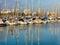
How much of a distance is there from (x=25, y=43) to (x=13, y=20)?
22.7 ft

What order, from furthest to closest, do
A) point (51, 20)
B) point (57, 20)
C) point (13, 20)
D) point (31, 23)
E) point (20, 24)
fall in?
point (57, 20) → point (51, 20) → point (31, 23) → point (20, 24) → point (13, 20)

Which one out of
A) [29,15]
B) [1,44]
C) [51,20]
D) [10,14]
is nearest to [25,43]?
[1,44]

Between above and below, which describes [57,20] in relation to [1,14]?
below

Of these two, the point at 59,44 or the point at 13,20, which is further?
the point at 13,20

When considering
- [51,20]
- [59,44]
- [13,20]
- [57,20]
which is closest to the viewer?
[59,44]

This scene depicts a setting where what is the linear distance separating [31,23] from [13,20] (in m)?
2.78

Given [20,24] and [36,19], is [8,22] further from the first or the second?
[36,19]

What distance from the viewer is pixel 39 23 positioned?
Answer: 16844 millimetres

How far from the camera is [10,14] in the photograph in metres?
15.0

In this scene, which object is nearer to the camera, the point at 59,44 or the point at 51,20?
the point at 59,44

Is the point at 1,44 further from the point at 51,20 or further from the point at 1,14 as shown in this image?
the point at 51,20

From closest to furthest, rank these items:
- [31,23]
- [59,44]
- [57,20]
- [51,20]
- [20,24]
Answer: [59,44], [20,24], [31,23], [51,20], [57,20]

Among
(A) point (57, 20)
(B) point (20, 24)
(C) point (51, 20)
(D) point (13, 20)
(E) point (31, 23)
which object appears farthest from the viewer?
(A) point (57, 20)

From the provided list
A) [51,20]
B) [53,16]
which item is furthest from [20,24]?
[53,16]
